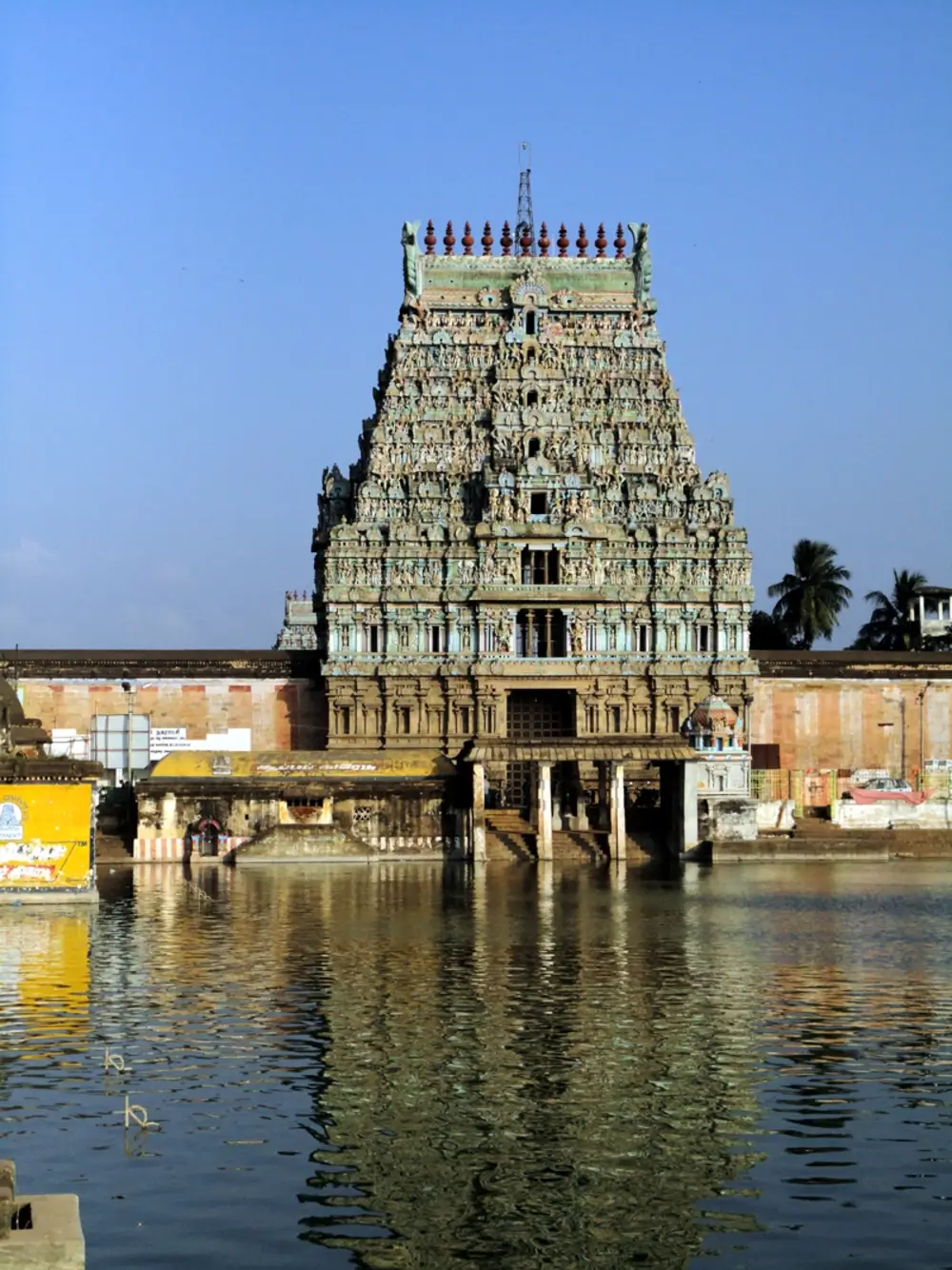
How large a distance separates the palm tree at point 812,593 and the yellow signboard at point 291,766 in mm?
53413

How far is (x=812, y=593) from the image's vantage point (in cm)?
13488

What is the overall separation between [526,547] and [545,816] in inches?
829

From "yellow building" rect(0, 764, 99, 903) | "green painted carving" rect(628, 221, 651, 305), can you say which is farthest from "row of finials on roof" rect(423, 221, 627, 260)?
"yellow building" rect(0, 764, 99, 903)

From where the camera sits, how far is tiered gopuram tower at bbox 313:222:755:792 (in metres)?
100

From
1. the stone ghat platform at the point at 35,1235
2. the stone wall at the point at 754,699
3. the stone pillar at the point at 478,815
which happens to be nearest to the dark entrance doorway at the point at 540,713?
the stone wall at the point at 754,699

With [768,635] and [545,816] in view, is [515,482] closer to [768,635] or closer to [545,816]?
[545,816]

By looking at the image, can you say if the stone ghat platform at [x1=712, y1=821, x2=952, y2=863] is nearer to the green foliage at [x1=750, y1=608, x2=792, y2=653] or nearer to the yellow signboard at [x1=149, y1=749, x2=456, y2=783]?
the yellow signboard at [x1=149, y1=749, x2=456, y2=783]

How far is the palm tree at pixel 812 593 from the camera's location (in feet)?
443

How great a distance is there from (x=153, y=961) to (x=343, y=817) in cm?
3789

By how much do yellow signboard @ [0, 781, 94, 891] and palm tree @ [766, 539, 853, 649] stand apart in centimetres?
8270

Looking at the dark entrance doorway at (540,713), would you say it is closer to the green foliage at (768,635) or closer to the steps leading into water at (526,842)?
the steps leading into water at (526,842)

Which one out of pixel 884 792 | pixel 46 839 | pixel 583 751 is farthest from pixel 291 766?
pixel 884 792

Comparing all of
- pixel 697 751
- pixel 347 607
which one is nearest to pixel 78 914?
pixel 697 751

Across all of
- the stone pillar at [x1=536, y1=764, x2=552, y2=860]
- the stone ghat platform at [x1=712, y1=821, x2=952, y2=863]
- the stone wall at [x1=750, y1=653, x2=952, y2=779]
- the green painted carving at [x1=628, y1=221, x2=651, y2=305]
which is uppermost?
the green painted carving at [x1=628, y1=221, x2=651, y2=305]
